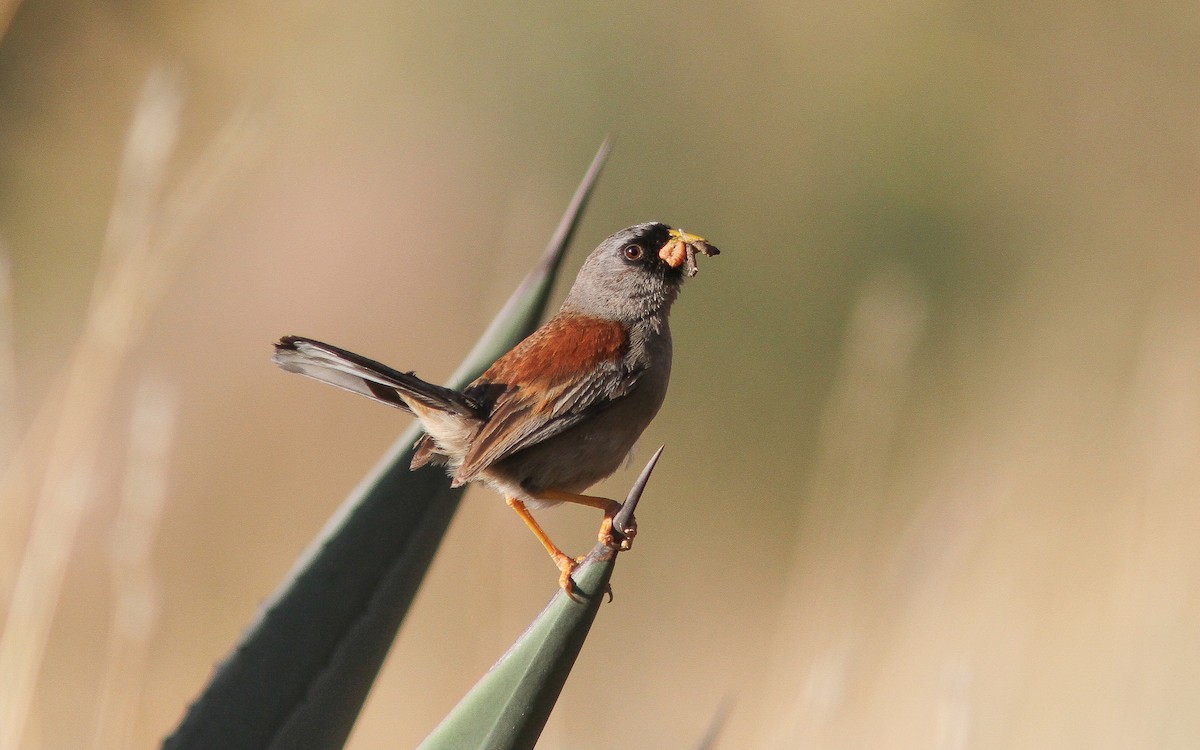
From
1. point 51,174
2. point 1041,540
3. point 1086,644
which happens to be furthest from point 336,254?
point 1086,644

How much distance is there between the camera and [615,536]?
4.65 feet

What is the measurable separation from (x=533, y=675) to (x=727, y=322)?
7.73m

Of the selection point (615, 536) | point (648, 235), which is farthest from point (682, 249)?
point (615, 536)

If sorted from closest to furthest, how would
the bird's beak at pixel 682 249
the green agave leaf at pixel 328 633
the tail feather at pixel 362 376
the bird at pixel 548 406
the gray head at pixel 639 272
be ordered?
the green agave leaf at pixel 328 633
the tail feather at pixel 362 376
the bird at pixel 548 406
the bird's beak at pixel 682 249
the gray head at pixel 639 272

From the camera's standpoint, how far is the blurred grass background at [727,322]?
3.89 metres

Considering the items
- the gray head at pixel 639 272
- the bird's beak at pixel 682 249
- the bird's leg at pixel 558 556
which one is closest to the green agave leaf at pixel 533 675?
the bird's leg at pixel 558 556

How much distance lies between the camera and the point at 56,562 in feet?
7.22

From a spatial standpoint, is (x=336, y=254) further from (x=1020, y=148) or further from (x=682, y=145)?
(x=1020, y=148)

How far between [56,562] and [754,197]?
26.5ft

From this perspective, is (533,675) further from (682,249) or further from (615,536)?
(682,249)

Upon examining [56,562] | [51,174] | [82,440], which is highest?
[51,174]

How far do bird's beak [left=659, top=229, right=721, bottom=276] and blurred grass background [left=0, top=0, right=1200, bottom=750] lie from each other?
0.72 meters

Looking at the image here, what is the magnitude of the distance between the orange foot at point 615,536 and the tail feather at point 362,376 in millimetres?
515

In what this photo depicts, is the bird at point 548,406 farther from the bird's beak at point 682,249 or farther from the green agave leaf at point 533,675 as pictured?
the green agave leaf at point 533,675
